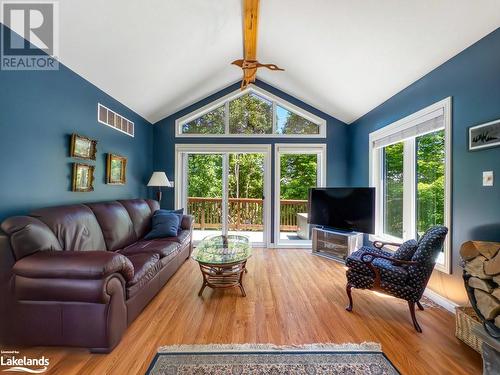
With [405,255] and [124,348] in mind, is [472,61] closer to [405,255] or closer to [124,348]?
[405,255]

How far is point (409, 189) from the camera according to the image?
3.04 meters

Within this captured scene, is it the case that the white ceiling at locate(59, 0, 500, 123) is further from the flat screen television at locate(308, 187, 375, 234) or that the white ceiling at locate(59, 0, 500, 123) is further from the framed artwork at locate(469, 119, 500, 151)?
the flat screen television at locate(308, 187, 375, 234)

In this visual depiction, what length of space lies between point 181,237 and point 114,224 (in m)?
0.90

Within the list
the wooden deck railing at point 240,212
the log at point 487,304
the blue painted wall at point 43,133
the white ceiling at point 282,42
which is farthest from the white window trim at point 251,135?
the log at point 487,304

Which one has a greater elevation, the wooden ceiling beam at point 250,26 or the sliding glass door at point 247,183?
the wooden ceiling beam at point 250,26

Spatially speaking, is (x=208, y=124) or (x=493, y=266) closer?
(x=493, y=266)

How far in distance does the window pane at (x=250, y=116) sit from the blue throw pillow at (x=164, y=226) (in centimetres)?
221

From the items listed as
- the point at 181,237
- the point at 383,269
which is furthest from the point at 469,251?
the point at 181,237

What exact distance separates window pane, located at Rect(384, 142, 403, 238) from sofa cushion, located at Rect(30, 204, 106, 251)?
3.90 m

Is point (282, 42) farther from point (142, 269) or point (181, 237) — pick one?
point (142, 269)

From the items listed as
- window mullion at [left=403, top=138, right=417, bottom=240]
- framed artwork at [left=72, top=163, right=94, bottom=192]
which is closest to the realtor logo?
framed artwork at [left=72, top=163, right=94, bottom=192]

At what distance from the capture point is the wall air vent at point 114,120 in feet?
10.1

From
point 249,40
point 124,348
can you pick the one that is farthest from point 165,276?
point 249,40

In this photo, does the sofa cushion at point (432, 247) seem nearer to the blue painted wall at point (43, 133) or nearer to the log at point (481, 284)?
the log at point (481, 284)
